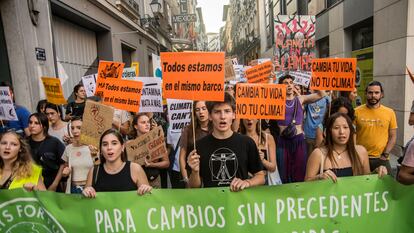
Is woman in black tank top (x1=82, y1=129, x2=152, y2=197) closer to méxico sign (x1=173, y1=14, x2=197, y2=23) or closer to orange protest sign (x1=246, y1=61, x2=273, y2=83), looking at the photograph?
orange protest sign (x1=246, y1=61, x2=273, y2=83)

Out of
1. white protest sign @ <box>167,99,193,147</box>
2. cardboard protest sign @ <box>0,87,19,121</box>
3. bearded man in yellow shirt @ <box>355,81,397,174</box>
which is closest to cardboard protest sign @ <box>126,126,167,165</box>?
white protest sign @ <box>167,99,193,147</box>

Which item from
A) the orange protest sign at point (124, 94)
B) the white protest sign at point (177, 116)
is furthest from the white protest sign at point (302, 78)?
the orange protest sign at point (124, 94)

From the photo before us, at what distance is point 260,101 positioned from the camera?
11.5ft

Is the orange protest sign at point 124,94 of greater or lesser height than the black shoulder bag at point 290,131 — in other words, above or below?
above

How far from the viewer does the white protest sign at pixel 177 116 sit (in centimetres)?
467

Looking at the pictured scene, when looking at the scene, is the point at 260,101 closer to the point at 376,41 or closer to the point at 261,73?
the point at 261,73

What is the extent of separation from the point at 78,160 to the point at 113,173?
0.99 m

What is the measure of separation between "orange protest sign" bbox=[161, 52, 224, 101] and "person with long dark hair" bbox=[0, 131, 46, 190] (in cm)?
133

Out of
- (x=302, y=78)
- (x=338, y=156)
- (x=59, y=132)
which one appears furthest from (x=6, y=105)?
(x=302, y=78)

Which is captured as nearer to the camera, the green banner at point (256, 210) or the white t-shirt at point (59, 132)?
the green banner at point (256, 210)

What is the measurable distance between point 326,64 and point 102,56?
9664mm

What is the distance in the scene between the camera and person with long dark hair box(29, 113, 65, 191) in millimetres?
3670

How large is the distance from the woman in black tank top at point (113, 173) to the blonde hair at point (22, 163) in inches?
22.1

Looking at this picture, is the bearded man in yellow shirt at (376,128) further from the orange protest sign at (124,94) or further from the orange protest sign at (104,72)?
the orange protest sign at (104,72)
